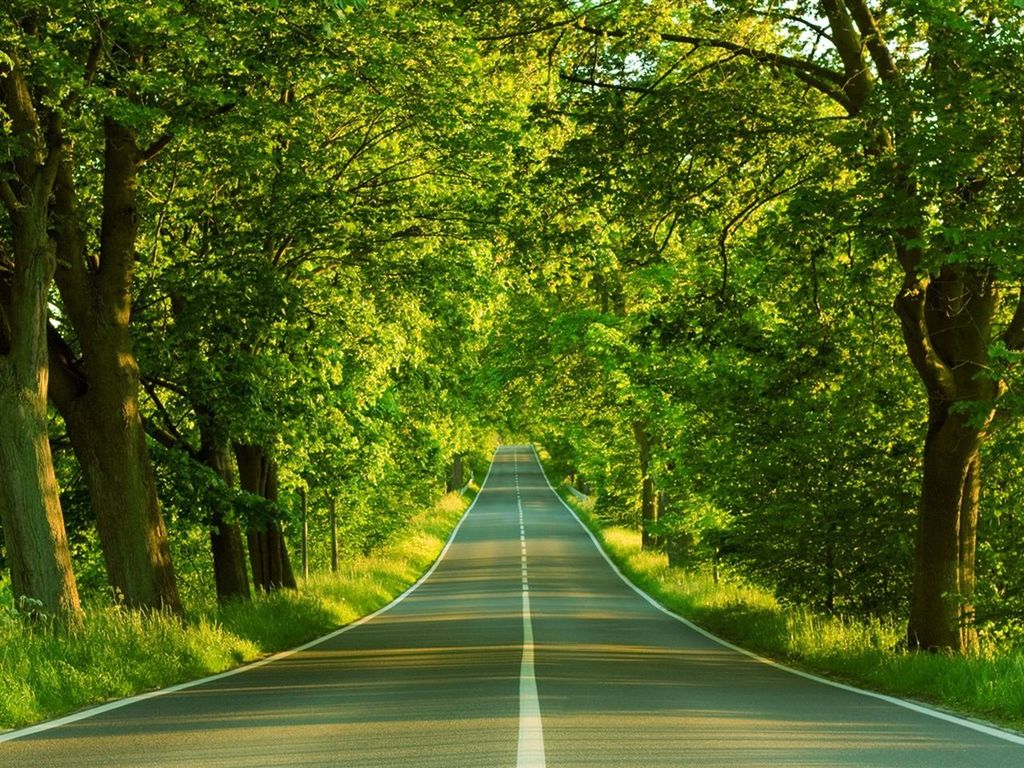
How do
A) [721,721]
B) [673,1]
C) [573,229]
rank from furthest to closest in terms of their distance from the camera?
1. [573,229]
2. [673,1]
3. [721,721]

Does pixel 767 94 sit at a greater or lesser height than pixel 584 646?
greater

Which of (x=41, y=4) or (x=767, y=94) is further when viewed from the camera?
(x=767, y=94)

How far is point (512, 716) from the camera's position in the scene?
939 cm

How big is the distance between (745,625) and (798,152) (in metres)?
8.22

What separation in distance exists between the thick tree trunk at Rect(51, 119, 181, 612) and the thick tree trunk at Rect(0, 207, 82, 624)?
1816 millimetres

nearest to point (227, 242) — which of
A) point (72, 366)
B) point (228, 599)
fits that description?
point (72, 366)

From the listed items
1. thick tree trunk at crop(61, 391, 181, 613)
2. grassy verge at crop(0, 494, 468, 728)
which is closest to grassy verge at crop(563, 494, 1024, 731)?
grassy verge at crop(0, 494, 468, 728)

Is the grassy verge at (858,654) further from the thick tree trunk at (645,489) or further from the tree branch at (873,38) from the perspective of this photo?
the thick tree trunk at (645,489)

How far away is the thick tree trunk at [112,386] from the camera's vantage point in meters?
15.5

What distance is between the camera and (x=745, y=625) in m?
20.2

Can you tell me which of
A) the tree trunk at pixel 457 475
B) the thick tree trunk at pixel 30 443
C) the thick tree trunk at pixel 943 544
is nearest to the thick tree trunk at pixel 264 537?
the thick tree trunk at pixel 30 443

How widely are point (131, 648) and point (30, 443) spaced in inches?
88.2

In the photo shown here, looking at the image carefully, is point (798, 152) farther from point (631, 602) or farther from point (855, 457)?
point (631, 602)

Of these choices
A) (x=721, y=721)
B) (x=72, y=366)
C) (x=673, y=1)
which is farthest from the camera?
(x=72, y=366)
